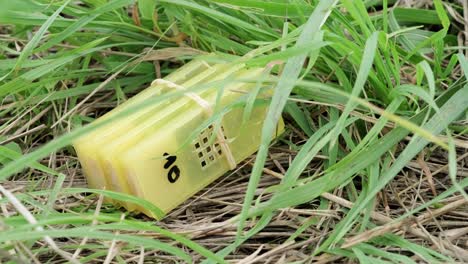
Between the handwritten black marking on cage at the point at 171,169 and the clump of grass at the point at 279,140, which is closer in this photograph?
the clump of grass at the point at 279,140

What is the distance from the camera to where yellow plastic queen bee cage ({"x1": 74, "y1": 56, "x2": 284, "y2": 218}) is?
113cm

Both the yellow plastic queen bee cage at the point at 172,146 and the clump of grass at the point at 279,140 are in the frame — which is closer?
the clump of grass at the point at 279,140

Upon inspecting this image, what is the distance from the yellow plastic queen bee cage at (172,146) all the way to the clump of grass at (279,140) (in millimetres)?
35

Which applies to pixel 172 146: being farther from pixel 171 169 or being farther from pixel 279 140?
pixel 279 140

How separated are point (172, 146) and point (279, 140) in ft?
0.73

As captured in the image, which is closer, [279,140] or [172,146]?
[172,146]

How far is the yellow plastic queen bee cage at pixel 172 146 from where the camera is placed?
113 cm

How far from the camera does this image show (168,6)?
1.33 meters

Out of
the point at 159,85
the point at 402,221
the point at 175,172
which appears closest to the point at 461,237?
the point at 402,221

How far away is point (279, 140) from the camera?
1.27 metres

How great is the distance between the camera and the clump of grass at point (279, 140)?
999mm

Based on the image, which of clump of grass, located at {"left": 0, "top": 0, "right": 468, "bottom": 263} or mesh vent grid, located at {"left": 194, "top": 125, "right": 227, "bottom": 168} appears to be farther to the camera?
mesh vent grid, located at {"left": 194, "top": 125, "right": 227, "bottom": 168}

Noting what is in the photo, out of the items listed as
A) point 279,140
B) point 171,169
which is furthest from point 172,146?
point 279,140

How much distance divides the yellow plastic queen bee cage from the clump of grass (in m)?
0.03
